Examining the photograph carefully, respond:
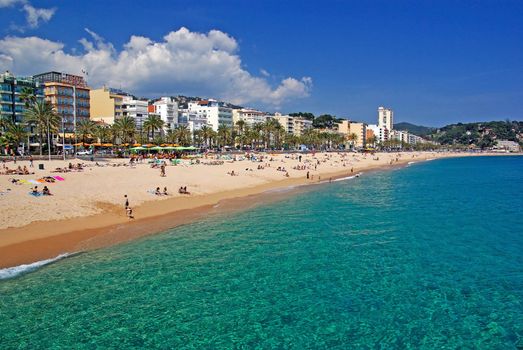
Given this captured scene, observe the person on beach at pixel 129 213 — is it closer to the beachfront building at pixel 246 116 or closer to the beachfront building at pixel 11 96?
the beachfront building at pixel 11 96

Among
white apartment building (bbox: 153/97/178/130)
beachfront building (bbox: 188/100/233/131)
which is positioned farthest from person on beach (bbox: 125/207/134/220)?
beachfront building (bbox: 188/100/233/131)

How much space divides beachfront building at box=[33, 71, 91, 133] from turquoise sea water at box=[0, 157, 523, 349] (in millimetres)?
78669

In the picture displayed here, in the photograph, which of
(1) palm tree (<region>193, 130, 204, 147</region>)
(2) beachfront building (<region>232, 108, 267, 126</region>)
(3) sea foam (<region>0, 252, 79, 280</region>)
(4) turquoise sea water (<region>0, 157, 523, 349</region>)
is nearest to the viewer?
(4) turquoise sea water (<region>0, 157, 523, 349</region>)

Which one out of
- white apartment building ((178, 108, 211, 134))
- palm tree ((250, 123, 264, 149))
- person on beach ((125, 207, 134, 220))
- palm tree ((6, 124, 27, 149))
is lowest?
person on beach ((125, 207, 134, 220))

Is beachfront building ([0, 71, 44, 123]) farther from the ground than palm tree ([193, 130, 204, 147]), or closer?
farther from the ground

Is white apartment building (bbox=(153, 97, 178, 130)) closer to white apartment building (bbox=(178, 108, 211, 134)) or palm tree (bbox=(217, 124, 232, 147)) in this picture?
white apartment building (bbox=(178, 108, 211, 134))

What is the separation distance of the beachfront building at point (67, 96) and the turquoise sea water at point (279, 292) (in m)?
78.7

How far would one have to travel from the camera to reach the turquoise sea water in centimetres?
1245

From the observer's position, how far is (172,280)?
16.8 m

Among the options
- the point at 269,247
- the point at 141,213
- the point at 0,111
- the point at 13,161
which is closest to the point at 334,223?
the point at 269,247

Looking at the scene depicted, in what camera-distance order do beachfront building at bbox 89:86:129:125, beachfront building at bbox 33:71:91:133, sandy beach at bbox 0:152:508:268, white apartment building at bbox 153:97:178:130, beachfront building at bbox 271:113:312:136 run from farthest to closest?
beachfront building at bbox 271:113:312:136 < white apartment building at bbox 153:97:178:130 < beachfront building at bbox 89:86:129:125 < beachfront building at bbox 33:71:91:133 < sandy beach at bbox 0:152:508:268

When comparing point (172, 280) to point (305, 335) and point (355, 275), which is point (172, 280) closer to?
point (305, 335)

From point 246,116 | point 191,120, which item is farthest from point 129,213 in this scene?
point 246,116

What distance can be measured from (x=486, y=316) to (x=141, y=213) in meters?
23.1
